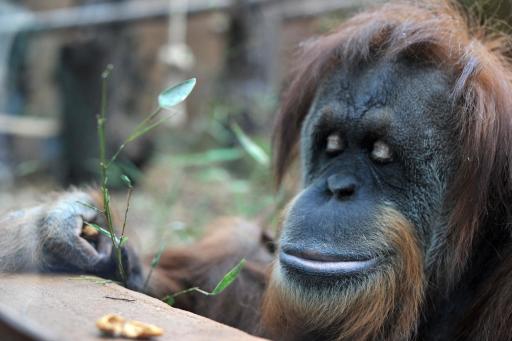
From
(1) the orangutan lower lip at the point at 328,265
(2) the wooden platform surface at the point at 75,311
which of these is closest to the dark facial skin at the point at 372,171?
(1) the orangutan lower lip at the point at 328,265

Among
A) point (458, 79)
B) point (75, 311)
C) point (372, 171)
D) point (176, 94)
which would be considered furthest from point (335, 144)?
point (75, 311)

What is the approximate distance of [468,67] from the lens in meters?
2.11

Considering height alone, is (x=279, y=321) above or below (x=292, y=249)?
below

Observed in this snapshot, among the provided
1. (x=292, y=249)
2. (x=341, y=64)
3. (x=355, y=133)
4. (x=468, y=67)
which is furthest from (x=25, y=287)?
(x=468, y=67)

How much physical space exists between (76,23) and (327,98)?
16.1ft

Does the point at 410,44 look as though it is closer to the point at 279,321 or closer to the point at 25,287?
the point at 279,321

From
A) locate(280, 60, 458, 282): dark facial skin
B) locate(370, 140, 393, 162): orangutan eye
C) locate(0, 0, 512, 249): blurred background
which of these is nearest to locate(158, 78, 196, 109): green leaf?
locate(280, 60, 458, 282): dark facial skin

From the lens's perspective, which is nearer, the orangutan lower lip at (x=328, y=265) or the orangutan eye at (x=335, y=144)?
the orangutan lower lip at (x=328, y=265)

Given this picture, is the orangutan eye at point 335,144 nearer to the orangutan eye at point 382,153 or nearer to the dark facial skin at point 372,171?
the dark facial skin at point 372,171

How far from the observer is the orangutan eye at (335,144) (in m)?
2.24

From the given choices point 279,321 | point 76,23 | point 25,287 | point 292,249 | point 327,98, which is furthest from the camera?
point 76,23

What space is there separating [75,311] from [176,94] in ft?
2.59

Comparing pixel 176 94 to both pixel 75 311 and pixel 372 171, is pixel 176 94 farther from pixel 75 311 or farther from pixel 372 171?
pixel 75 311

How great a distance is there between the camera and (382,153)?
213 cm
